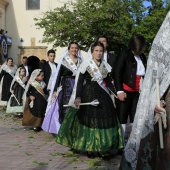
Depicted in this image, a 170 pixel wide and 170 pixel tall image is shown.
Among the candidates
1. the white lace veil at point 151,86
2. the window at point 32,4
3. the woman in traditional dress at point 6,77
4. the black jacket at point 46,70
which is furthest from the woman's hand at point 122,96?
the window at point 32,4

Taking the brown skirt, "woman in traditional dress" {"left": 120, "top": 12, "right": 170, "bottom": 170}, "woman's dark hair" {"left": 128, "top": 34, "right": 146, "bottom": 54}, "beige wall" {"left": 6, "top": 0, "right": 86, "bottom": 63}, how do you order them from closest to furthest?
"woman in traditional dress" {"left": 120, "top": 12, "right": 170, "bottom": 170}
"woman's dark hair" {"left": 128, "top": 34, "right": 146, "bottom": 54}
the brown skirt
"beige wall" {"left": 6, "top": 0, "right": 86, "bottom": 63}

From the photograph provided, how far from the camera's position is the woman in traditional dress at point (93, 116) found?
4977mm

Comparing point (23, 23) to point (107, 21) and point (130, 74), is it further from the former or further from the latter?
point (130, 74)

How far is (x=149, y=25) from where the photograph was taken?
18719 millimetres

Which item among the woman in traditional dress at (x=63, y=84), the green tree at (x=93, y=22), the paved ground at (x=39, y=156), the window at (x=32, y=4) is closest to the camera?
the paved ground at (x=39, y=156)

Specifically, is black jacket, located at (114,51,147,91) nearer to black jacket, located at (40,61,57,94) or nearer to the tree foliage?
black jacket, located at (40,61,57,94)

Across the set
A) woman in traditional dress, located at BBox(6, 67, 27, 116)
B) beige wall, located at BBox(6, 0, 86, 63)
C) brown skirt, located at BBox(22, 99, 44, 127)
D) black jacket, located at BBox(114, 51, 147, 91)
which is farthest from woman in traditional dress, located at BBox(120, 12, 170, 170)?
beige wall, located at BBox(6, 0, 86, 63)

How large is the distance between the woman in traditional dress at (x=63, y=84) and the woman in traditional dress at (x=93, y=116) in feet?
3.61

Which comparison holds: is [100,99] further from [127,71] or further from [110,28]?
[110,28]

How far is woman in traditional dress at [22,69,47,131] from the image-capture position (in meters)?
7.71

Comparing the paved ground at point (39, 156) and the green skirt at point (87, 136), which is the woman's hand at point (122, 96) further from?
the paved ground at point (39, 156)

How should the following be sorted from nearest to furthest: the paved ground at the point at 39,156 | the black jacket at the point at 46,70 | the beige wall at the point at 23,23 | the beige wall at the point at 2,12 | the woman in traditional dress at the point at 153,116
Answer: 1. the woman in traditional dress at the point at 153,116
2. the paved ground at the point at 39,156
3. the black jacket at the point at 46,70
4. the beige wall at the point at 2,12
5. the beige wall at the point at 23,23

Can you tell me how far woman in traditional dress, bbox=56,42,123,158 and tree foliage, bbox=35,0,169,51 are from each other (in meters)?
13.0

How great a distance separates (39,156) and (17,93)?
16.0 feet
